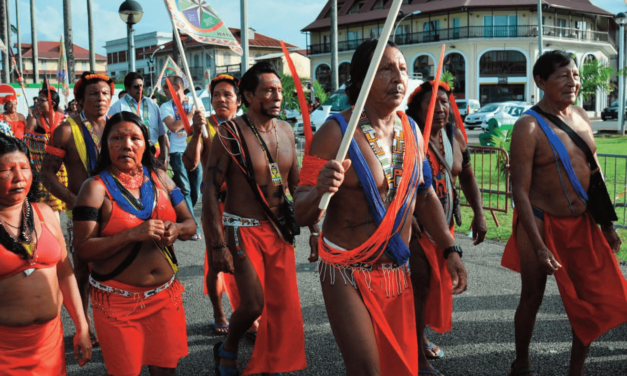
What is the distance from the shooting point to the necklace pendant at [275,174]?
4.38m

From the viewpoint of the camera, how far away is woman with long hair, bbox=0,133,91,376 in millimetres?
2852

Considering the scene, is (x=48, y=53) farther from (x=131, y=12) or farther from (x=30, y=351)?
(x=30, y=351)

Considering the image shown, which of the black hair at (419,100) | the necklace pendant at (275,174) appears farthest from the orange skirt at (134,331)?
the black hair at (419,100)

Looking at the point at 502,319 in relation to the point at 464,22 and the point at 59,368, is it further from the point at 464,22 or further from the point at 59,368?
the point at 464,22

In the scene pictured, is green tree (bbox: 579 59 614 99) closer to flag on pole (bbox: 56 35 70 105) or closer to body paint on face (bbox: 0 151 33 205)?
flag on pole (bbox: 56 35 70 105)

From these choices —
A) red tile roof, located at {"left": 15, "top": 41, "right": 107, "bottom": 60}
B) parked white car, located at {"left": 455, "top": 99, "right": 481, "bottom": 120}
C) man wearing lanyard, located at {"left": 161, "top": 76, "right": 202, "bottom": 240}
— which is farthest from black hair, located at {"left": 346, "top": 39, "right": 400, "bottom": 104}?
red tile roof, located at {"left": 15, "top": 41, "right": 107, "bottom": 60}

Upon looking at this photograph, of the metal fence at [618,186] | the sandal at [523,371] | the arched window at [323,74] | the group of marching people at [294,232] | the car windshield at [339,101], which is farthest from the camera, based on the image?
the arched window at [323,74]

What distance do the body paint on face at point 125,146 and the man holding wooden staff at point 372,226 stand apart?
3.06ft

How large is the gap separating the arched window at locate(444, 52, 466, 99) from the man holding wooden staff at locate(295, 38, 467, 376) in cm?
5195

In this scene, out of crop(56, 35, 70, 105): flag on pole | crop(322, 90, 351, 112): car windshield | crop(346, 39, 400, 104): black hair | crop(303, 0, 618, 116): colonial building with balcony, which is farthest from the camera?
crop(303, 0, 618, 116): colonial building with balcony

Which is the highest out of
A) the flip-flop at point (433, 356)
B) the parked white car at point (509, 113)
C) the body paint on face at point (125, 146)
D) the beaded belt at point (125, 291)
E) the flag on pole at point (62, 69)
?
the parked white car at point (509, 113)

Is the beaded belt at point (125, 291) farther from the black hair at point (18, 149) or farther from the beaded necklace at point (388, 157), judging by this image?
the beaded necklace at point (388, 157)

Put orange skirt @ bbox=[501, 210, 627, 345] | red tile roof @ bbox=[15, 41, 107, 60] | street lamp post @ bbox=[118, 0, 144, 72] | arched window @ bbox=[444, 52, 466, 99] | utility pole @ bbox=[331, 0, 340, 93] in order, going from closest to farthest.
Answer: orange skirt @ bbox=[501, 210, 627, 345] → street lamp post @ bbox=[118, 0, 144, 72] → utility pole @ bbox=[331, 0, 340, 93] → arched window @ bbox=[444, 52, 466, 99] → red tile roof @ bbox=[15, 41, 107, 60]

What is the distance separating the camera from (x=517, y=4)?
173ft
